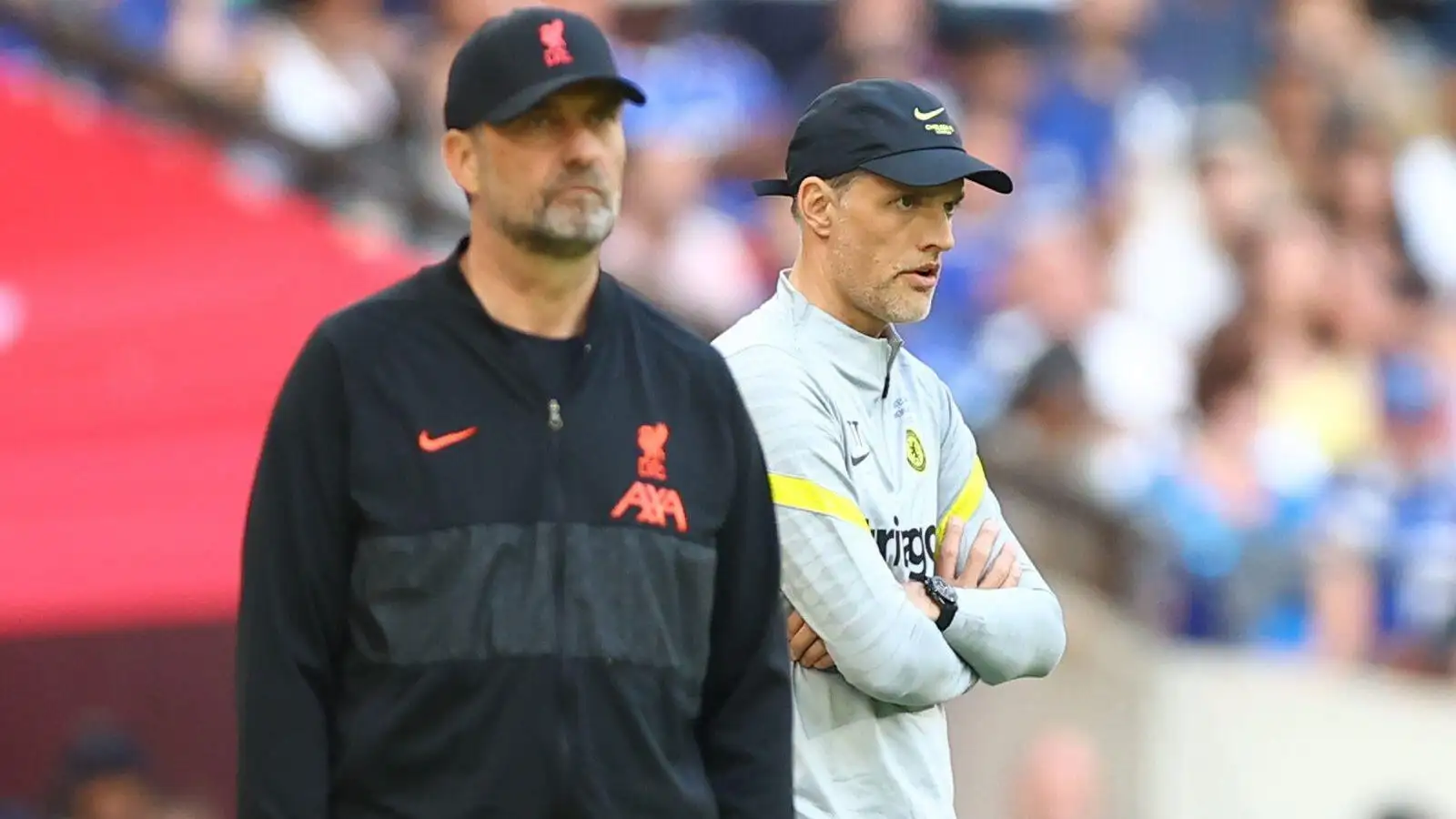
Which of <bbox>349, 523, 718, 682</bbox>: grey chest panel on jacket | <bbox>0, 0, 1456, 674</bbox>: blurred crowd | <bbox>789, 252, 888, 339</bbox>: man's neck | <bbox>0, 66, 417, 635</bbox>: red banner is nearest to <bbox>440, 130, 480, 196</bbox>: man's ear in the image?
<bbox>349, 523, 718, 682</bbox>: grey chest panel on jacket

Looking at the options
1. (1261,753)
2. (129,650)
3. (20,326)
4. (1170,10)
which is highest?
(1170,10)

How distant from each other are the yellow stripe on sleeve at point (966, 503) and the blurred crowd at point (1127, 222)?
378 centimetres

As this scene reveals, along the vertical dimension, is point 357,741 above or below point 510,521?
below

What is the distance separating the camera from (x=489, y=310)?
309 cm

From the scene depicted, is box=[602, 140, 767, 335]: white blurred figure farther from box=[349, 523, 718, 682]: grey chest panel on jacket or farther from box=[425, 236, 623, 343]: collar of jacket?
box=[349, 523, 718, 682]: grey chest panel on jacket

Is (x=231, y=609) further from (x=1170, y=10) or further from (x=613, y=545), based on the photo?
(x=1170, y=10)

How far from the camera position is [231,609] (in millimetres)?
6758

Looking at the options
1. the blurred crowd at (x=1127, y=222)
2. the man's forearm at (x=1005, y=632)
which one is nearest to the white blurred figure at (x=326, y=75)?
the blurred crowd at (x=1127, y=222)

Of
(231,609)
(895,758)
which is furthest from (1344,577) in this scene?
(895,758)

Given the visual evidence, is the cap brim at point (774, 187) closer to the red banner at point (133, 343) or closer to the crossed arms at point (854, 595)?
the crossed arms at point (854, 595)

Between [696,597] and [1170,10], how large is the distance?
31.2 feet

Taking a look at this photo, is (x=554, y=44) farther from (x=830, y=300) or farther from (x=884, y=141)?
(x=830, y=300)

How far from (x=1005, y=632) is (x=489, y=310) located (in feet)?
3.00


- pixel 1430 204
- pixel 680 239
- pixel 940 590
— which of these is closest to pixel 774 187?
pixel 940 590
